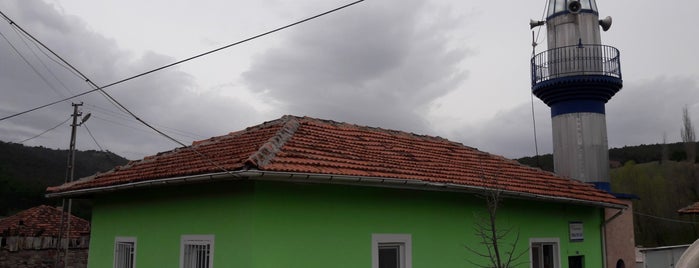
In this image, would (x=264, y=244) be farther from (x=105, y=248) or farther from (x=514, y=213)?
(x=514, y=213)

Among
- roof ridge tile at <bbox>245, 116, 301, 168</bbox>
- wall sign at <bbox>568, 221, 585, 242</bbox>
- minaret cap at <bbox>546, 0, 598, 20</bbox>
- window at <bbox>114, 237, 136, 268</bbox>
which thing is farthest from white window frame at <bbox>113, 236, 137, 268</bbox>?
minaret cap at <bbox>546, 0, 598, 20</bbox>

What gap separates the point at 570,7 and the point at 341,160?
34.2ft

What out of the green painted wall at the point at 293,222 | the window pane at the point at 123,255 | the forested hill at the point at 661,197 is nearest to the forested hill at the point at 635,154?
the forested hill at the point at 661,197

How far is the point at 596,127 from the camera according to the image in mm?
16453

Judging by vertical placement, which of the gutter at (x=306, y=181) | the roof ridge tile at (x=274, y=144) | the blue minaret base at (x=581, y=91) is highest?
the blue minaret base at (x=581, y=91)

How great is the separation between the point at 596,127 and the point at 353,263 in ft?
32.8

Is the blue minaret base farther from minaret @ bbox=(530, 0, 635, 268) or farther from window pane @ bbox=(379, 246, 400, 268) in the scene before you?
window pane @ bbox=(379, 246, 400, 268)

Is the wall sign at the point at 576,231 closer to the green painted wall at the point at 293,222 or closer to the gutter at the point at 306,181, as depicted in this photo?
the green painted wall at the point at 293,222

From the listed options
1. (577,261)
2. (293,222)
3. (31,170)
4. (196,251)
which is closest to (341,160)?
(293,222)

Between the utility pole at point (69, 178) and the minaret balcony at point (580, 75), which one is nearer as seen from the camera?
the minaret balcony at point (580, 75)

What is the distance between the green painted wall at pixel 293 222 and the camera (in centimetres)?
810

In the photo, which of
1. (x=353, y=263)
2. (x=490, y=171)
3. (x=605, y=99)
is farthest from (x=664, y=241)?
(x=353, y=263)

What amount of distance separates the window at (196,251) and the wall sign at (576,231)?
760 cm

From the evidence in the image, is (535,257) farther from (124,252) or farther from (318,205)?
(124,252)
